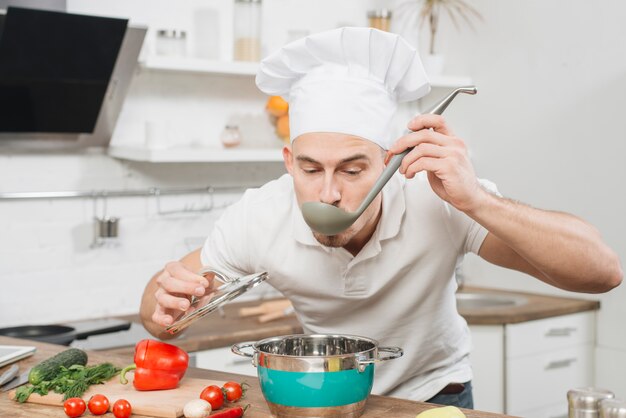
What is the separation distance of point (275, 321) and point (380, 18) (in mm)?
1333

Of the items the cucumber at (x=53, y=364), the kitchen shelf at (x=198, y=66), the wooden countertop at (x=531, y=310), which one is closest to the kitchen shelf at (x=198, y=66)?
the kitchen shelf at (x=198, y=66)

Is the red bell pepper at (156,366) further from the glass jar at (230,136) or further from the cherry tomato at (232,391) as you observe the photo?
the glass jar at (230,136)

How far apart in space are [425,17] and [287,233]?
2242 mm

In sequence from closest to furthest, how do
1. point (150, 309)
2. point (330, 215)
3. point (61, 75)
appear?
point (330, 215), point (150, 309), point (61, 75)

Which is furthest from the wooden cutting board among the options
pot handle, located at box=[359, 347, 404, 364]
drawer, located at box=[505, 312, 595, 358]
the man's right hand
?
drawer, located at box=[505, 312, 595, 358]

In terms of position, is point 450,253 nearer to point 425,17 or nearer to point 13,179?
point 13,179

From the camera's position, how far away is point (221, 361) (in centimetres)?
282

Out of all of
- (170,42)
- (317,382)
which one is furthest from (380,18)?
(317,382)

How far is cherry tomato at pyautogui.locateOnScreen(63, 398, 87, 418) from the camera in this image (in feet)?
4.81

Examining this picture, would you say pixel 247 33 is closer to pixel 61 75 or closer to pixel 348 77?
pixel 61 75

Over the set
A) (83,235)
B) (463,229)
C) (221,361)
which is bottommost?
(221,361)

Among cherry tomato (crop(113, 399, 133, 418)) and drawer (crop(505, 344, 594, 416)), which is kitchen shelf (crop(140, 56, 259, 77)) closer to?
drawer (crop(505, 344, 594, 416))

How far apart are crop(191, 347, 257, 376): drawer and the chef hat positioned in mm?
1161

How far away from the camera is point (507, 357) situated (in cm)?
318
